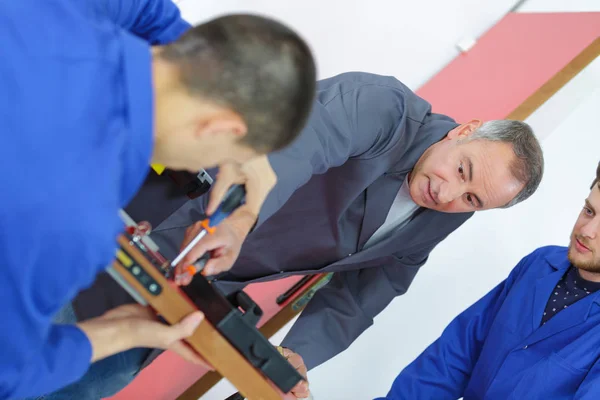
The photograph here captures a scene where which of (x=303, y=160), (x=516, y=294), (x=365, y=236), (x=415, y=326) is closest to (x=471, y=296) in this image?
(x=415, y=326)

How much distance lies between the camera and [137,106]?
0.56 meters

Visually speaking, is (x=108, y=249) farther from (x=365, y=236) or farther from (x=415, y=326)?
(x=415, y=326)

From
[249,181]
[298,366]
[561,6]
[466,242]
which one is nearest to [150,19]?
[249,181]

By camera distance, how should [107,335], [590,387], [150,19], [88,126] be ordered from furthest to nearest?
[590,387], [150,19], [107,335], [88,126]

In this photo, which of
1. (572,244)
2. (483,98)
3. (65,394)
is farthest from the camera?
(483,98)

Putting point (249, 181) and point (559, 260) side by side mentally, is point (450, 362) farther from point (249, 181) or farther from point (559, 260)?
point (249, 181)

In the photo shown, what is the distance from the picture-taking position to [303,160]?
104 cm

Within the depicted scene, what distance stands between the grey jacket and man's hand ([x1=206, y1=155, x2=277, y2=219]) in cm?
16

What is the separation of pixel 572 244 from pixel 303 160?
75 centimetres

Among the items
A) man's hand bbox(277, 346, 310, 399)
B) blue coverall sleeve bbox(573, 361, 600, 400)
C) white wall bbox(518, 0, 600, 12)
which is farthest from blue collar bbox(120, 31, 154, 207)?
white wall bbox(518, 0, 600, 12)

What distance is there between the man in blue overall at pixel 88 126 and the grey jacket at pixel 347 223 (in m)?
0.46

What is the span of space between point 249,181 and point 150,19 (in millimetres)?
315

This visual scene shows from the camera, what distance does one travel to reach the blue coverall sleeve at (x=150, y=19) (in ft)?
2.70

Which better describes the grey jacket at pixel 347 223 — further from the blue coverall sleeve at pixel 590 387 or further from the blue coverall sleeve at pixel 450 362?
the blue coverall sleeve at pixel 590 387
